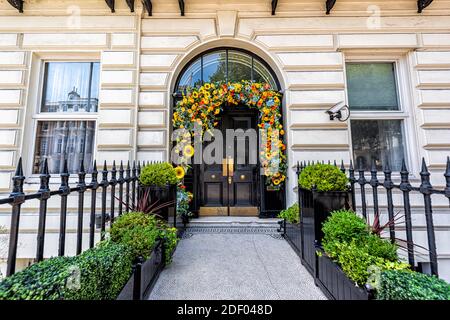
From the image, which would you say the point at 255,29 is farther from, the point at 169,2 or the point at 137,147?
the point at 137,147

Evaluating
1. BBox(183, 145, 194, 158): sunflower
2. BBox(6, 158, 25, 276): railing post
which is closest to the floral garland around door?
BBox(183, 145, 194, 158): sunflower

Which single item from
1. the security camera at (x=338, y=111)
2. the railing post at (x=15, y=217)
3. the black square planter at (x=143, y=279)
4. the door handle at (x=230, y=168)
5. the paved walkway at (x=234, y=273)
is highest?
the security camera at (x=338, y=111)

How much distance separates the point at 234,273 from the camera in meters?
2.92

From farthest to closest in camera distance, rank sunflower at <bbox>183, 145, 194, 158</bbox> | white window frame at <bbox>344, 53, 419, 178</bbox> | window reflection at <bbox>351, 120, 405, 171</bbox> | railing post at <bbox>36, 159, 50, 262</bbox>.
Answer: sunflower at <bbox>183, 145, 194, 158</bbox> → window reflection at <bbox>351, 120, 405, 171</bbox> → white window frame at <bbox>344, 53, 419, 178</bbox> → railing post at <bbox>36, 159, 50, 262</bbox>

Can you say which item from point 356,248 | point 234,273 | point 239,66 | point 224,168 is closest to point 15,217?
point 234,273

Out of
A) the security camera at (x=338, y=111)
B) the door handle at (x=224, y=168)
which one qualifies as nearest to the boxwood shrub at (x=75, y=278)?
the door handle at (x=224, y=168)

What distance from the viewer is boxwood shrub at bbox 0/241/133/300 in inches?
50.7

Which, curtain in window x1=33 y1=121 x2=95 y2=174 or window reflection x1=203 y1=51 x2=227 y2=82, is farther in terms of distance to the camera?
window reflection x1=203 y1=51 x2=227 y2=82

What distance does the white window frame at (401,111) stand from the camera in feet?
16.6

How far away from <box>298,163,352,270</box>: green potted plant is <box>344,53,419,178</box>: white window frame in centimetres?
244

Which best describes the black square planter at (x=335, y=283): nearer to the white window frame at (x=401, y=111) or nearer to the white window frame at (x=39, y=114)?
the white window frame at (x=401, y=111)

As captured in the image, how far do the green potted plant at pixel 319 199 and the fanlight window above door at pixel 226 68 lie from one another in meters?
3.39

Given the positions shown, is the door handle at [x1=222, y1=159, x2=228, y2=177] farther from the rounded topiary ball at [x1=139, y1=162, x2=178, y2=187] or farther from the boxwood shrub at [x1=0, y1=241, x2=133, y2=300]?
the boxwood shrub at [x1=0, y1=241, x2=133, y2=300]

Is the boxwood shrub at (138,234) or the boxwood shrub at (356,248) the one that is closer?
the boxwood shrub at (356,248)
